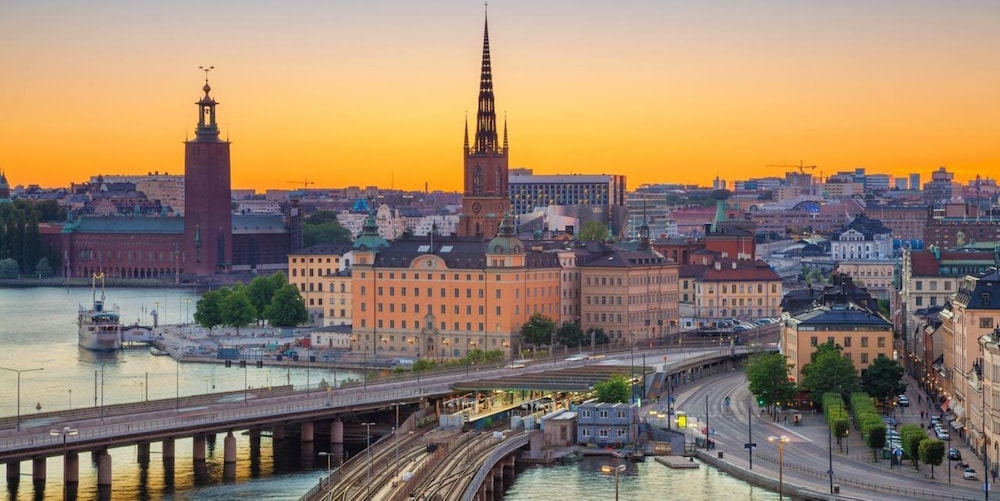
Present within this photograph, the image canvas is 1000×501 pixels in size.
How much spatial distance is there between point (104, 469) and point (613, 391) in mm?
15503

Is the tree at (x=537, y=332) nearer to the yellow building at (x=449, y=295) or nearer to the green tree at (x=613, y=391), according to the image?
the yellow building at (x=449, y=295)

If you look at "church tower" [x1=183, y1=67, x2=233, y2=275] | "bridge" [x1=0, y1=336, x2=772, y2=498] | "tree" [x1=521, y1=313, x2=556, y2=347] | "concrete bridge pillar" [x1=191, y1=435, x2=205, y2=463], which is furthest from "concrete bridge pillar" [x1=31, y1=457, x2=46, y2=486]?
"church tower" [x1=183, y1=67, x2=233, y2=275]

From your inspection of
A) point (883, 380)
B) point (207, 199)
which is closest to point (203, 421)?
point (883, 380)

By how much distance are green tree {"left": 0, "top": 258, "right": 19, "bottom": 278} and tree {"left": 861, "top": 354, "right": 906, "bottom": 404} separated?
342 feet

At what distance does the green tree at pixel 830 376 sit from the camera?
59469 millimetres

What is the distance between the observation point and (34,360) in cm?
8244

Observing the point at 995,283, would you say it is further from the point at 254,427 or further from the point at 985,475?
the point at 254,427

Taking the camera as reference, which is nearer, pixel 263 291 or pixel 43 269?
pixel 263 291

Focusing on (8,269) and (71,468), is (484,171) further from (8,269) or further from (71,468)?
(8,269)

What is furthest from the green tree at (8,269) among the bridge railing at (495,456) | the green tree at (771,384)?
the bridge railing at (495,456)

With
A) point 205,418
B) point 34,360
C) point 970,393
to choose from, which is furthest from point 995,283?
point 34,360

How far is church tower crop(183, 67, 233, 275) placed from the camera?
14262 centimetres

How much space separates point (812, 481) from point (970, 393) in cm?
638

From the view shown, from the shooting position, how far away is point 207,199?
144750 mm
